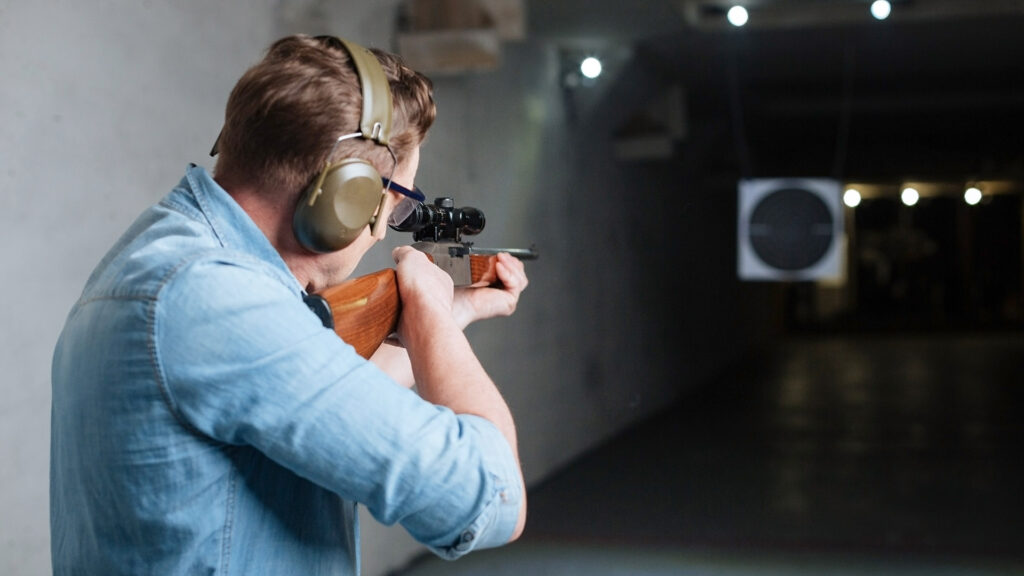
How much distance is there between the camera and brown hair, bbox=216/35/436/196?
2.64 ft

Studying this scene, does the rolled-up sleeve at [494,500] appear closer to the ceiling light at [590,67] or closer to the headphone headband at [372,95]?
the headphone headband at [372,95]

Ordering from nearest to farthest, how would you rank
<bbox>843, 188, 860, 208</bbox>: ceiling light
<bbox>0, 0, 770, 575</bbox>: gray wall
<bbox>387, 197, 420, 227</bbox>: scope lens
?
<bbox>387, 197, 420, 227</bbox>: scope lens < <bbox>0, 0, 770, 575</bbox>: gray wall < <bbox>843, 188, 860, 208</bbox>: ceiling light

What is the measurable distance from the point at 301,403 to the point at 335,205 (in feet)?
0.67

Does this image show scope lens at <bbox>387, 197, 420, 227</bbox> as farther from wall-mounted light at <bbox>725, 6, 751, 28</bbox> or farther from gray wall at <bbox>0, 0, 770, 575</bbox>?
wall-mounted light at <bbox>725, 6, 751, 28</bbox>

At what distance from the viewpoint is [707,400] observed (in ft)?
23.0

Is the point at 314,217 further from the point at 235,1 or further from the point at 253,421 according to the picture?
the point at 235,1

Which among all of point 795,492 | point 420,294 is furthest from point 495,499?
point 795,492

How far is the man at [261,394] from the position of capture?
0.70 m

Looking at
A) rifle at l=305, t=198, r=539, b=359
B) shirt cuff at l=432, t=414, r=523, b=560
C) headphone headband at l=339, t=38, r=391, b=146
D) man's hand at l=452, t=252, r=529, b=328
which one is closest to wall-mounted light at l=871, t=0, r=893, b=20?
rifle at l=305, t=198, r=539, b=359

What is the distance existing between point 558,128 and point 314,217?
3.73 meters

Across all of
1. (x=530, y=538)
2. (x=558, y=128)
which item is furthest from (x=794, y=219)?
(x=530, y=538)

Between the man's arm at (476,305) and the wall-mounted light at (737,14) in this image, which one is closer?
the man's arm at (476,305)

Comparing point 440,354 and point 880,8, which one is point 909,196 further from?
point 440,354

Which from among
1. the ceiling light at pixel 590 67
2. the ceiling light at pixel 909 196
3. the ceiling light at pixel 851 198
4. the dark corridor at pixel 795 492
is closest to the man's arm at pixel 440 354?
the dark corridor at pixel 795 492
